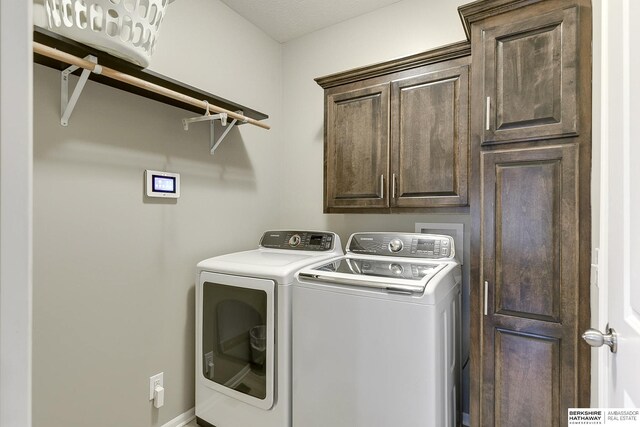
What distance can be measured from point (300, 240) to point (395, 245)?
63cm

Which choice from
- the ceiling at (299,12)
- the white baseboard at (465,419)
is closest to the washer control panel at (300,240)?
the white baseboard at (465,419)

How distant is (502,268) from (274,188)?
1810 mm

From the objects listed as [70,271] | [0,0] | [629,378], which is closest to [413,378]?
[629,378]

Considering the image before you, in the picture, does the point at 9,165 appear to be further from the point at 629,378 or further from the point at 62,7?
the point at 62,7

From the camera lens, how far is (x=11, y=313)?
0.34m

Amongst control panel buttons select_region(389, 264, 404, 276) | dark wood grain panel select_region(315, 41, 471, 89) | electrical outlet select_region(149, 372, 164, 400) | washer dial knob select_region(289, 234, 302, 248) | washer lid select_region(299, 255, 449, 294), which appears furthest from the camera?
washer dial knob select_region(289, 234, 302, 248)

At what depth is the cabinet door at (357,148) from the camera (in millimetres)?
1877

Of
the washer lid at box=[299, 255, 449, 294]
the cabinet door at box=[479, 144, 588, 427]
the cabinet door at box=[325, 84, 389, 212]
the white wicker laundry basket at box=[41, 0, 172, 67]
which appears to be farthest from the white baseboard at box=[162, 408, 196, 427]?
the white wicker laundry basket at box=[41, 0, 172, 67]

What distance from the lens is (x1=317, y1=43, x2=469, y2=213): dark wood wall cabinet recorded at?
5.43ft

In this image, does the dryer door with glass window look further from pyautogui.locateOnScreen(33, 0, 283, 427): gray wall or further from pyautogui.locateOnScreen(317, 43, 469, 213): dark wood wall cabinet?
pyautogui.locateOnScreen(317, 43, 469, 213): dark wood wall cabinet

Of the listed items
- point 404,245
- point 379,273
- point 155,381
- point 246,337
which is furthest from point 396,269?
point 155,381

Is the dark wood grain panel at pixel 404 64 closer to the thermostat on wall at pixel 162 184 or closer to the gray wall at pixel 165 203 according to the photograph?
the gray wall at pixel 165 203

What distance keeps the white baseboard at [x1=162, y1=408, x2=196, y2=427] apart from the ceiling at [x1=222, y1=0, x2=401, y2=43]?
2688 millimetres

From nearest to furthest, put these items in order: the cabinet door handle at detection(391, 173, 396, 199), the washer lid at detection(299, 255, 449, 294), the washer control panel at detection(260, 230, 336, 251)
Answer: the washer lid at detection(299, 255, 449, 294)
the cabinet door handle at detection(391, 173, 396, 199)
the washer control panel at detection(260, 230, 336, 251)
